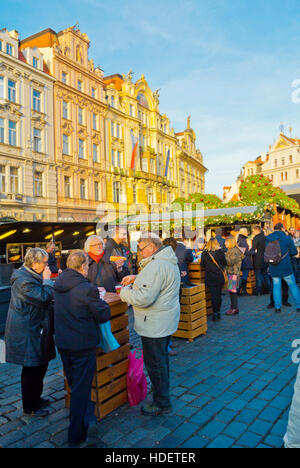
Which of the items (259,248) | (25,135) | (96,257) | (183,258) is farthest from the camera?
(25,135)

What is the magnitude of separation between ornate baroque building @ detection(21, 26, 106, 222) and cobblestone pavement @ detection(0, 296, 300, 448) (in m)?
21.3

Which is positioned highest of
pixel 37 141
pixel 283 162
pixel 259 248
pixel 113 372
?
pixel 283 162

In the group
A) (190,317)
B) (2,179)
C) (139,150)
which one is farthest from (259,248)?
(139,150)

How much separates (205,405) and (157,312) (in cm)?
114

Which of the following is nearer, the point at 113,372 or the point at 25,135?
the point at 113,372

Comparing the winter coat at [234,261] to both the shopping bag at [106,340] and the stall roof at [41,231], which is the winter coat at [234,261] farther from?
the stall roof at [41,231]

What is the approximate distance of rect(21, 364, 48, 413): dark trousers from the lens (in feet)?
10.5

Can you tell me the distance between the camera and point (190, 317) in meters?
5.41

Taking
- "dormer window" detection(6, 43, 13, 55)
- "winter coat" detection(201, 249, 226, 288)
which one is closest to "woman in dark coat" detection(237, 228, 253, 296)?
"winter coat" detection(201, 249, 226, 288)

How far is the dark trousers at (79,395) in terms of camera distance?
2730 millimetres

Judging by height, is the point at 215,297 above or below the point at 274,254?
below

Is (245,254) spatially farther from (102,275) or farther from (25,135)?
(25,135)

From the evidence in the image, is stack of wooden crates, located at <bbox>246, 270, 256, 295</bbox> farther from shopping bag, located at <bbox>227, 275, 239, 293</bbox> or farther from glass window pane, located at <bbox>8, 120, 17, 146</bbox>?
glass window pane, located at <bbox>8, 120, 17, 146</bbox>
